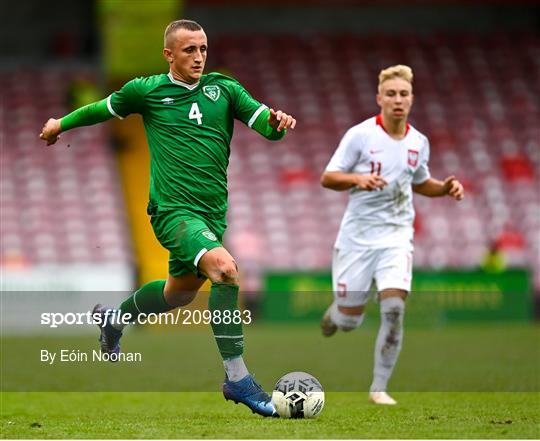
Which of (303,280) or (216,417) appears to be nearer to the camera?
(216,417)

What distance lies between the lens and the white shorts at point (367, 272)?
8.74 metres

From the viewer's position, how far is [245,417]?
23.7 ft

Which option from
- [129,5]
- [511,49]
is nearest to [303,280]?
[129,5]

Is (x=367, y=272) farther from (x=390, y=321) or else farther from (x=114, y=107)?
(x=114, y=107)

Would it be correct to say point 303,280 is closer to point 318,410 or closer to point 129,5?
point 129,5

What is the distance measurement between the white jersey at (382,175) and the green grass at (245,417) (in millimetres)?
1157

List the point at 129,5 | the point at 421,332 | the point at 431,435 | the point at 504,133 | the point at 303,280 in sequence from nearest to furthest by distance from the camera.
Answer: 1. the point at 431,435
2. the point at 421,332
3. the point at 303,280
4. the point at 129,5
5. the point at 504,133

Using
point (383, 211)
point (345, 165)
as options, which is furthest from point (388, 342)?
point (345, 165)

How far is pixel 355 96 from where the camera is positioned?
24781 millimetres

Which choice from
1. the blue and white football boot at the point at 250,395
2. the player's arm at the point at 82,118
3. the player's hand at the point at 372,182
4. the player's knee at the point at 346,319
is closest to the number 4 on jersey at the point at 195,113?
the player's arm at the point at 82,118

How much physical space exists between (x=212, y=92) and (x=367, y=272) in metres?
2.32

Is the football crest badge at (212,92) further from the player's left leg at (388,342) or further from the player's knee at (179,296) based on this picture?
the player's left leg at (388,342)

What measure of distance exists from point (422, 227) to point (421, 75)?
421cm

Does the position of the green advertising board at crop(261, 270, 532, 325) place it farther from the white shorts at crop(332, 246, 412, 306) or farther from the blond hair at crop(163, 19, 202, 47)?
the blond hair at crop(163, 19, 202, 47)
